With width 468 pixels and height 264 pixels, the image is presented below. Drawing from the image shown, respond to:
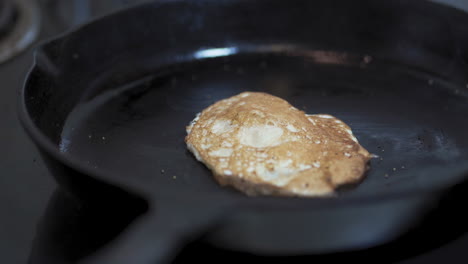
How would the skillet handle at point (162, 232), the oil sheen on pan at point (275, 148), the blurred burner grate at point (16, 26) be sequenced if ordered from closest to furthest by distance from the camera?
the skillet handle at point (162, 232) → the oil sheen on pan at point (275, 148) → the blurred burner grate at point (16, 26)

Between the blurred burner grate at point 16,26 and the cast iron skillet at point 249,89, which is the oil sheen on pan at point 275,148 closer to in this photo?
the cast iron skillet at point 249,89

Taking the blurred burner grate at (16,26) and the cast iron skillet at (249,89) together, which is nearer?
the cast iron skillet at (249,89)

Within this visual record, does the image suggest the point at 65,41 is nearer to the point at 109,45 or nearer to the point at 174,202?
the point at 109,45

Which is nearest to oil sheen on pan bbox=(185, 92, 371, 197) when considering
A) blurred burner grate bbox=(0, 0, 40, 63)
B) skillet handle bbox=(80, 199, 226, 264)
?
skillet handle bbox=(80, 199, 226, 264)

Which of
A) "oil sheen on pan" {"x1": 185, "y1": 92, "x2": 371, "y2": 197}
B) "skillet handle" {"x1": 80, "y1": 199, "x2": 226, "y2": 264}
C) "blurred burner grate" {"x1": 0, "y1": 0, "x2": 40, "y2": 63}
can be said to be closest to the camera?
"skillet handle" {"x1": 80, "y1": 199, "x2": 226, "y2": 264}

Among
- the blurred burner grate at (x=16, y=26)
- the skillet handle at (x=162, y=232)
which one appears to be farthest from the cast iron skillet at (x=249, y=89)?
the blurred burner grate at (x=16, y=26)

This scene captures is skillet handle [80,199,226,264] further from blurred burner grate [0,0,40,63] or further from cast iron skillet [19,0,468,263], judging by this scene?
blurred burner grate [0,0,40,63]
